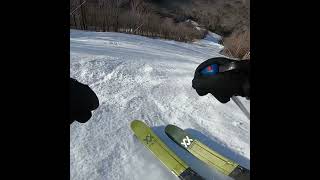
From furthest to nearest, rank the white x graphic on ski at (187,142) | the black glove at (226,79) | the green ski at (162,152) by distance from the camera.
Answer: the white x graphic on ski at (187,142) < the green ski at (162,152) < the black glove at (226,79)

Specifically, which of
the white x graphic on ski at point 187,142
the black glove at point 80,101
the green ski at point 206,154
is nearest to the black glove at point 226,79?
the black glove at point 80,101

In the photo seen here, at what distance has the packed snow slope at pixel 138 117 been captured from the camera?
3283mm

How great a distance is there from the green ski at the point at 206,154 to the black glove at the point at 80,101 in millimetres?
1921

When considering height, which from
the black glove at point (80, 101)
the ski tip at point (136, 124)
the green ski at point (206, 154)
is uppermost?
the black glove at point (80, 101)

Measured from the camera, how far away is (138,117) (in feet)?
13.5

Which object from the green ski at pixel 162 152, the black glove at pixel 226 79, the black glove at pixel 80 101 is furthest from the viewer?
the green ski at pixel 162 152

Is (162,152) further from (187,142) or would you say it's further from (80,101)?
(80,101)

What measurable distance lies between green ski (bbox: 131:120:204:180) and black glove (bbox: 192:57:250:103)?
1439 mm

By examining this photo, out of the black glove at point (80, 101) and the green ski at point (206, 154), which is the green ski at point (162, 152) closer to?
the green ski at point (206, 154)

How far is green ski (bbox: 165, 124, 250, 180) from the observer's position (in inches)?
127

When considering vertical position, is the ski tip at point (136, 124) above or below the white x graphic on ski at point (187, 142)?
above

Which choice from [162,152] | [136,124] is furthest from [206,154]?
[136,124]
